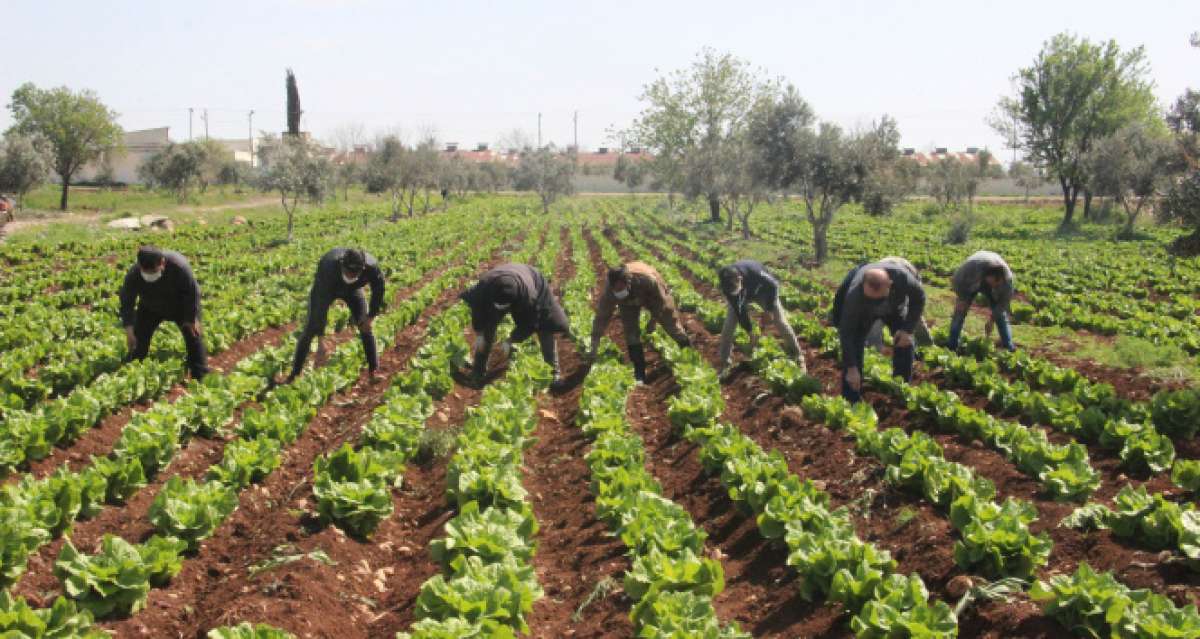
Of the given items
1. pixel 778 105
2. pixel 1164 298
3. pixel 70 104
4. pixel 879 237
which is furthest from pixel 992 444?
pixel 70 104

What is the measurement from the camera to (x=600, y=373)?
10.3 meters

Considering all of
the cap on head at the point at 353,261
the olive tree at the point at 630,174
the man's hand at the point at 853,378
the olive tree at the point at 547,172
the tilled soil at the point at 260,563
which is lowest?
the tilled soil at the point at 260,563

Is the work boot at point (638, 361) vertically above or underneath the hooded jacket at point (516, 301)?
underneath

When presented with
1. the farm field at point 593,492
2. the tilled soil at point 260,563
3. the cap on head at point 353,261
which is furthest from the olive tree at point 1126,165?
the tilled soil at point 260,563

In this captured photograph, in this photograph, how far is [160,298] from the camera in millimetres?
9250

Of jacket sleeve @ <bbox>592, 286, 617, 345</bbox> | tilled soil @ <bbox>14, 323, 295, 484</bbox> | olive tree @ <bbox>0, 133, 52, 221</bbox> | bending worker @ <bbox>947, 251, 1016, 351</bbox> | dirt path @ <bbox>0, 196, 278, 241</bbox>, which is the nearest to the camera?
tilled soil @ <bbox>14, 323, 295, 484</bbox>

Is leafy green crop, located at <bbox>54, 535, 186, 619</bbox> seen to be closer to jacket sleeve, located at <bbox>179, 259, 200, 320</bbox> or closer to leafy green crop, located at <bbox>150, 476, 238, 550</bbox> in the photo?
leafy green crop, located at <bbox>150, 476, 238, 550</bbox>

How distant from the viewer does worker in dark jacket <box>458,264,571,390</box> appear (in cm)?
1009

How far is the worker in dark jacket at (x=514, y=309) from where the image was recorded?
10094 millimetres

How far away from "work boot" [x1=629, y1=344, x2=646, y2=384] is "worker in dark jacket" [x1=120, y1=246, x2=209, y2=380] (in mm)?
5309

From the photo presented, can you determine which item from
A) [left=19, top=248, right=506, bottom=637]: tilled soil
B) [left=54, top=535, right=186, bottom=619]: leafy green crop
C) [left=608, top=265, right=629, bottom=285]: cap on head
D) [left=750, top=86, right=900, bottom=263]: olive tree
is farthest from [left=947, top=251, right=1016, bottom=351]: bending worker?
[left=750, top=86, right=900, bottom=263]: olive tree

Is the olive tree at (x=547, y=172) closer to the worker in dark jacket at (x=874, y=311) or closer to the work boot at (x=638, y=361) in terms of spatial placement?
the work boot at (x=638, y=361)

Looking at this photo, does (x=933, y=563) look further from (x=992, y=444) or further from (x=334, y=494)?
(x=334, y=494)

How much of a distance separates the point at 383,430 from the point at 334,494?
68.2 inches
